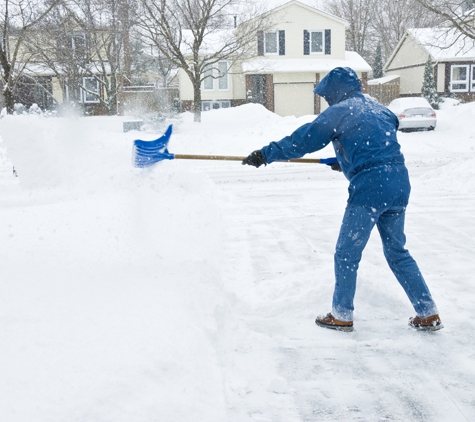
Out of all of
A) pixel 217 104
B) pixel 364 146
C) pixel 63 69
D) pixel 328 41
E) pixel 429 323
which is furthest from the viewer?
pixel 217 104

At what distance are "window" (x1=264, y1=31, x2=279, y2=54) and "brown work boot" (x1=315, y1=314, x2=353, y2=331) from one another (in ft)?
92.9

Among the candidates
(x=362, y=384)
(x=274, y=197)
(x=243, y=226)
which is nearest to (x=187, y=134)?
(x=274, y=197)

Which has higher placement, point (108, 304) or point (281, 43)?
point (281, 43)

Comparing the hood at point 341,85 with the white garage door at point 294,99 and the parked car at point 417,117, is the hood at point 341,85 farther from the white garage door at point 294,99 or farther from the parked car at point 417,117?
the white garage door at point 294,99

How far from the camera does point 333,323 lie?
360cm

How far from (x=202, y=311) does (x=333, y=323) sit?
856mm

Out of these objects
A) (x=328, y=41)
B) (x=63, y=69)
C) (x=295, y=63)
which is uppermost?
(x=328, y=41)

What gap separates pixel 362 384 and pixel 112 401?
1301 millimetres

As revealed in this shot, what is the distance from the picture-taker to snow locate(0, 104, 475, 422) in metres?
2.59

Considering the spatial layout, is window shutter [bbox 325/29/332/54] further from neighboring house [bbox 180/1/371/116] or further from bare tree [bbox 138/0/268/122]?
bare tree [bbox 138/0/268/122]

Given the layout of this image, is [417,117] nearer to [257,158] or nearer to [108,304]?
[257,158]

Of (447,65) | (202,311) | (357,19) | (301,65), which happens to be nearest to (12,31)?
(202,311)

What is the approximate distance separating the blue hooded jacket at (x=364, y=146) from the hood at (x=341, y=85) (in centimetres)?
8

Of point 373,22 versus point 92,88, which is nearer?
point 92,88
